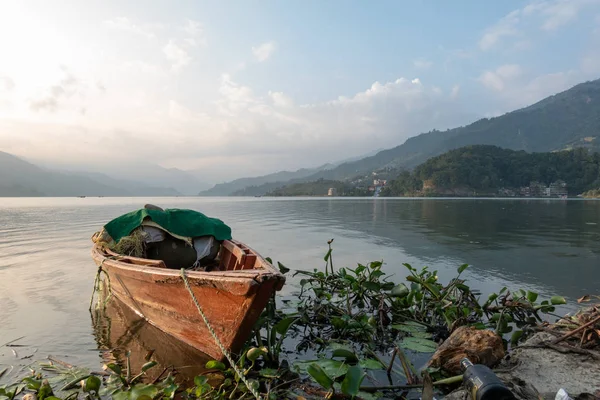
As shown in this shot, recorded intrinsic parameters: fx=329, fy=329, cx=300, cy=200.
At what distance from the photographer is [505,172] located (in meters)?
120

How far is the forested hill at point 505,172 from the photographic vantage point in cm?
11075

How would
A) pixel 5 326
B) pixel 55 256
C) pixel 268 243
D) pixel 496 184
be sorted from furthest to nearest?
pixel 496 184 < pixel 268 243 < pixel 55 256 < pixel 5 326

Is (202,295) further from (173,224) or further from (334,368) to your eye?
(173,224)

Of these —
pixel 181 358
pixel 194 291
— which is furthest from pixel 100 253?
pixel 194 291

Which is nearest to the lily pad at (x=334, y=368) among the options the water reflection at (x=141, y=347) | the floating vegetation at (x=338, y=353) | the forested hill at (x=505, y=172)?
the floating vegetation at (x=338, y=353)

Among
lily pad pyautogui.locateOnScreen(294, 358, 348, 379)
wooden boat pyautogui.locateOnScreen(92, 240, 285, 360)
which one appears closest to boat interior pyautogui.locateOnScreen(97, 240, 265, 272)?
wooden boat pyautogui.locateOnScreen(92, 240, 285, 360)

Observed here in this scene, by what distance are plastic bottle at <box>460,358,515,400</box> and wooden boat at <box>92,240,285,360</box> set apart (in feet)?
7.09

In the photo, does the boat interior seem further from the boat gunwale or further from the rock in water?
the rock in water

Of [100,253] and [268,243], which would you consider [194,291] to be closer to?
[100,253]

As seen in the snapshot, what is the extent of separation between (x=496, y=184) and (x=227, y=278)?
13370 centimetres

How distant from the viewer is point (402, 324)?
6.09m

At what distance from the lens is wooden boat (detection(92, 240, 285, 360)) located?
13.1 feet

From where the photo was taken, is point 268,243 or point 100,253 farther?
point 268,243

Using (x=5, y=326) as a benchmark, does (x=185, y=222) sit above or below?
above
